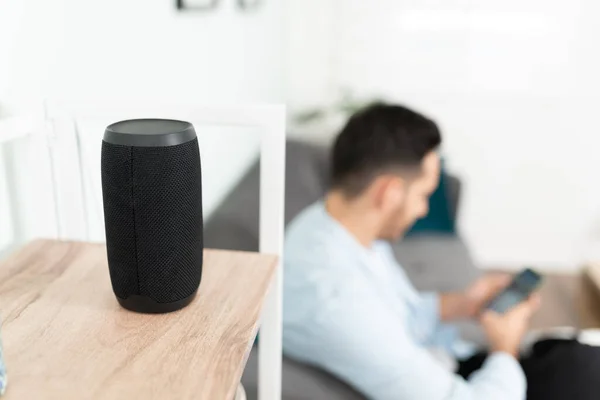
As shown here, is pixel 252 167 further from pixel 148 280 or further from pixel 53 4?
pixel 148 280

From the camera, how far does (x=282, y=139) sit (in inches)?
30.3

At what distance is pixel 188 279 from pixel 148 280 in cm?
4

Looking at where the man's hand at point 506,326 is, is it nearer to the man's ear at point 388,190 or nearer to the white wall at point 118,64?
the man's ear at point 388,190

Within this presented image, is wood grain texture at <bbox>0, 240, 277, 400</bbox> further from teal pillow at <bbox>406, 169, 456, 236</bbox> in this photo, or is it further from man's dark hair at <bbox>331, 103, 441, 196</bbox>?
teal pillow at <bbox>406, 169, 456, 236</bbox>

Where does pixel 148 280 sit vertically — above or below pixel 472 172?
above

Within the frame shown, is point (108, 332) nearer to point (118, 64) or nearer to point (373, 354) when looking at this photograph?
point (373, 354)

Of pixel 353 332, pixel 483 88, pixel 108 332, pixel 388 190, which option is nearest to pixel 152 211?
pixel 108 332

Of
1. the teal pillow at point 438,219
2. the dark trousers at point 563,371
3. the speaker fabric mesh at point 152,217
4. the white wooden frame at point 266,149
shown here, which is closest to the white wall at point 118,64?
the white wooden frame at point 266,149

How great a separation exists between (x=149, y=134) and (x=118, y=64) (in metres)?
0.57

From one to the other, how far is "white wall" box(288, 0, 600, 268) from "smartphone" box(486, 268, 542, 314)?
170 centimetres

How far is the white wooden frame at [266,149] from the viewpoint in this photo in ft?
2.53

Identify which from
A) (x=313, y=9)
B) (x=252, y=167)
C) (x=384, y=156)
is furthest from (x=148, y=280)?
(x=313, y=9)

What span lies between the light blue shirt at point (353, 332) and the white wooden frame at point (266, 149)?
0.23 metres

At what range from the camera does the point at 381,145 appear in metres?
1.29
